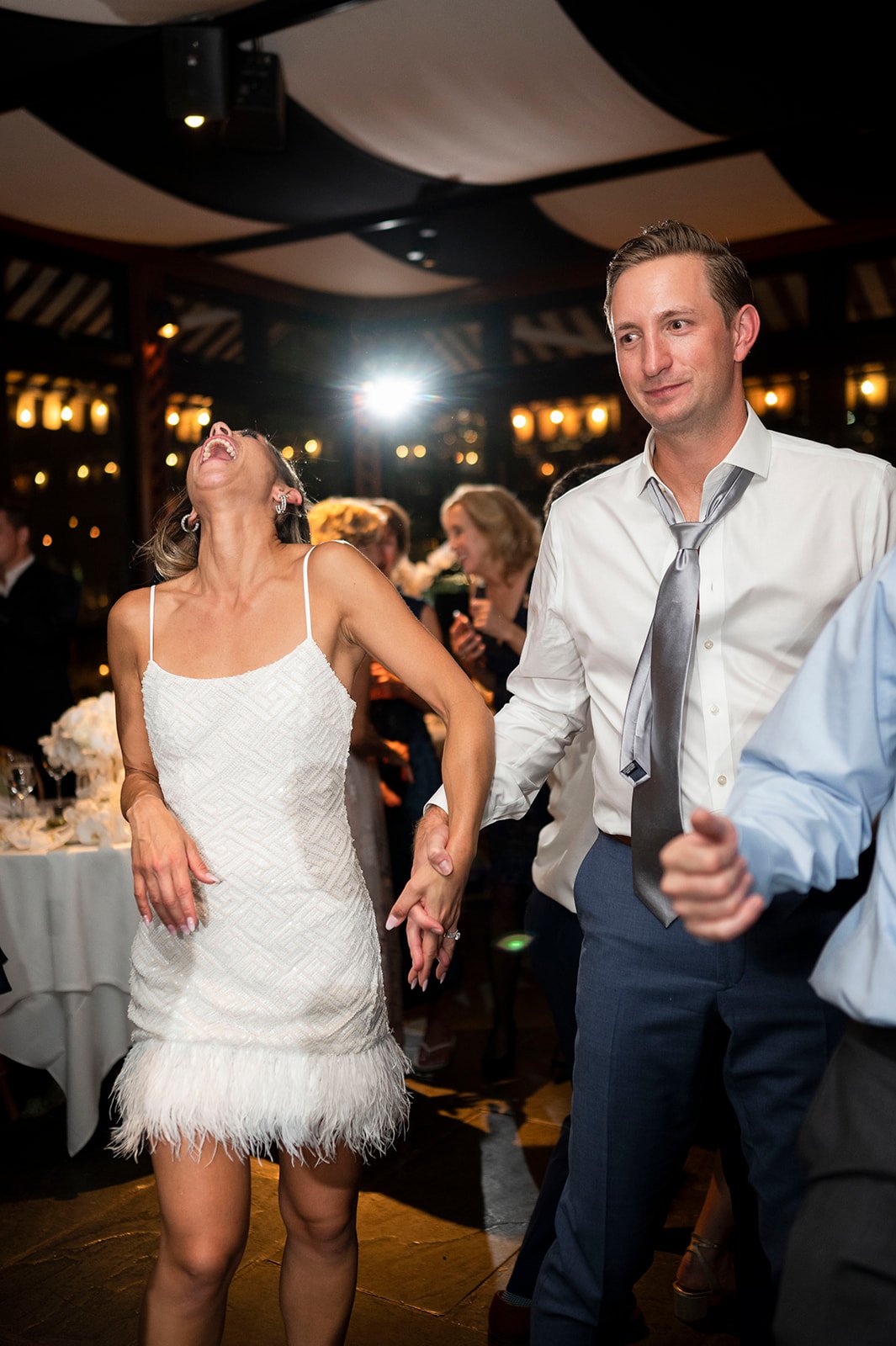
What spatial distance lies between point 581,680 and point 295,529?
0.61 metres

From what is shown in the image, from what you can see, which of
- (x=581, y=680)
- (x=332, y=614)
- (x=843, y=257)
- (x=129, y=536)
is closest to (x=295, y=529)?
(x=332, y=614)

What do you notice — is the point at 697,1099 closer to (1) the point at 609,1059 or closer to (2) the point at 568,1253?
(1) the point at 609,1059

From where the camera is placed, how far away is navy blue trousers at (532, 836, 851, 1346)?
1630mm

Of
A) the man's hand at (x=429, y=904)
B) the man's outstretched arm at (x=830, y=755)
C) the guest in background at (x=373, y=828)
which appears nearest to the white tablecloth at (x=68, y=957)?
the guest in background at (x=373, y=828)

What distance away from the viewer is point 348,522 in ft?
13.0

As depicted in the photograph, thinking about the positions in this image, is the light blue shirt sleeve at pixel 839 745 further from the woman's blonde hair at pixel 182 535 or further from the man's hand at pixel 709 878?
the woman's blonde hair at pixel 182 535

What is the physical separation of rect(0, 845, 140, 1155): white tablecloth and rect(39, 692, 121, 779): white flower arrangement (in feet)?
1.19

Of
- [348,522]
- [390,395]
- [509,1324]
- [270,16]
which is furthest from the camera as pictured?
[390,395]

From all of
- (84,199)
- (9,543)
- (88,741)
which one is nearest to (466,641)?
(88,741)

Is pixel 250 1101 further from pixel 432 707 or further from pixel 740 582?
pixel 740 582

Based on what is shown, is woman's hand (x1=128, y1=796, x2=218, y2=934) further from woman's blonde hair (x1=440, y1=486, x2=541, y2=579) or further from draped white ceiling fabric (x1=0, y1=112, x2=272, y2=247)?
draped white ceiling fabric (x1=0, y1=112, x2=272, y2=247)

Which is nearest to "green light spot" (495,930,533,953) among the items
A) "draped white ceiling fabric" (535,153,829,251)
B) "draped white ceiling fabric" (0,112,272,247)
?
"draped white ceiling fabric" (0,112,272,247)

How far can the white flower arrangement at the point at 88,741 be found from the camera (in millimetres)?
3658

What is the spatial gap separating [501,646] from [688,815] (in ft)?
7.38
